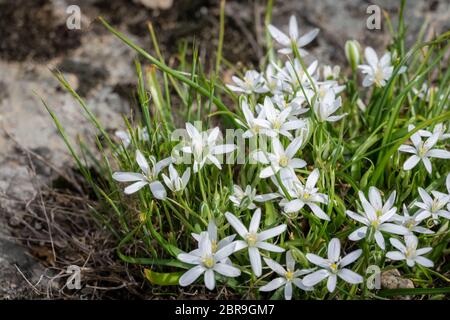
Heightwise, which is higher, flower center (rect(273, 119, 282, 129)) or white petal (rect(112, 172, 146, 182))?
flower center (rect(273, 119, 282, 129))

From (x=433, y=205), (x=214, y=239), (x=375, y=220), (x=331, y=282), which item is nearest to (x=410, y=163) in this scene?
(x=433, y=205)

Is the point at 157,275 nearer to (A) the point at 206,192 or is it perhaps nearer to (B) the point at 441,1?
(A) the point at 206,192

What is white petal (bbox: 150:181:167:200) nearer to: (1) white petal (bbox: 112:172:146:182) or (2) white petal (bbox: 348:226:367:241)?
(1) white petal (bbox: 112:172:146:182)

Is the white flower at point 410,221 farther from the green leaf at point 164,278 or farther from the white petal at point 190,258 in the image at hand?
A: the green leaf at point 164,278

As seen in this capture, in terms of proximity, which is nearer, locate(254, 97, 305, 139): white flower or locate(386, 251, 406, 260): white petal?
locate(386, 251, 406, 260): white petal

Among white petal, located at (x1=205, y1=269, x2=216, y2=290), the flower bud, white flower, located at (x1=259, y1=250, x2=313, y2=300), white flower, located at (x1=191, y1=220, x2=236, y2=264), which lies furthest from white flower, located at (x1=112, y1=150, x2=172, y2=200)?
the flower bud
